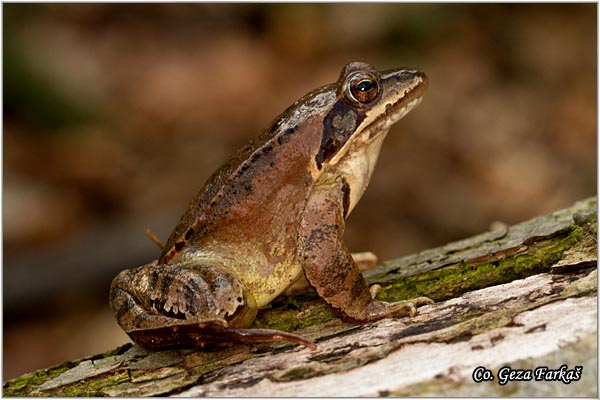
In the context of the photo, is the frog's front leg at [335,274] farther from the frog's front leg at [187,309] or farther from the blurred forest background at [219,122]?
the blurred forest background at [219,122]

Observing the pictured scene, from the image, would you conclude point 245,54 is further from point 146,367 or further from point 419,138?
point 146,367

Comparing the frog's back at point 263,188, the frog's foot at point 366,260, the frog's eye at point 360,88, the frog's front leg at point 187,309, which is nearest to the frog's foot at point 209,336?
the frog's front leg at point 187,309

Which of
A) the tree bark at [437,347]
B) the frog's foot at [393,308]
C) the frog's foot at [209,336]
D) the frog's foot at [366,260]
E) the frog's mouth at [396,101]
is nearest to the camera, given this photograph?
the tree bark at [437,347]

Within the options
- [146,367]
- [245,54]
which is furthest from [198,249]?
[245,54]

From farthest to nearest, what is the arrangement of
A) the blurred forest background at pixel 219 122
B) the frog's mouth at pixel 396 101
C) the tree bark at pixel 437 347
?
1. the blurred forest background at pixel 219 122
2. the frog's mouth at pixel 396 101
3. the tree bark at pixel 437 347

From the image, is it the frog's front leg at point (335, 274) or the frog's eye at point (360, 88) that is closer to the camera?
the frog's front leg at point (335, 274)

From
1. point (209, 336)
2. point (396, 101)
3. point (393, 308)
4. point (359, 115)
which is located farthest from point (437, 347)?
point (396, 101)

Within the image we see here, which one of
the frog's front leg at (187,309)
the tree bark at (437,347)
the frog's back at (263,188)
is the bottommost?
the tree bark at (437,347)

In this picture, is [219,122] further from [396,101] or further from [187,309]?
[187,309]
